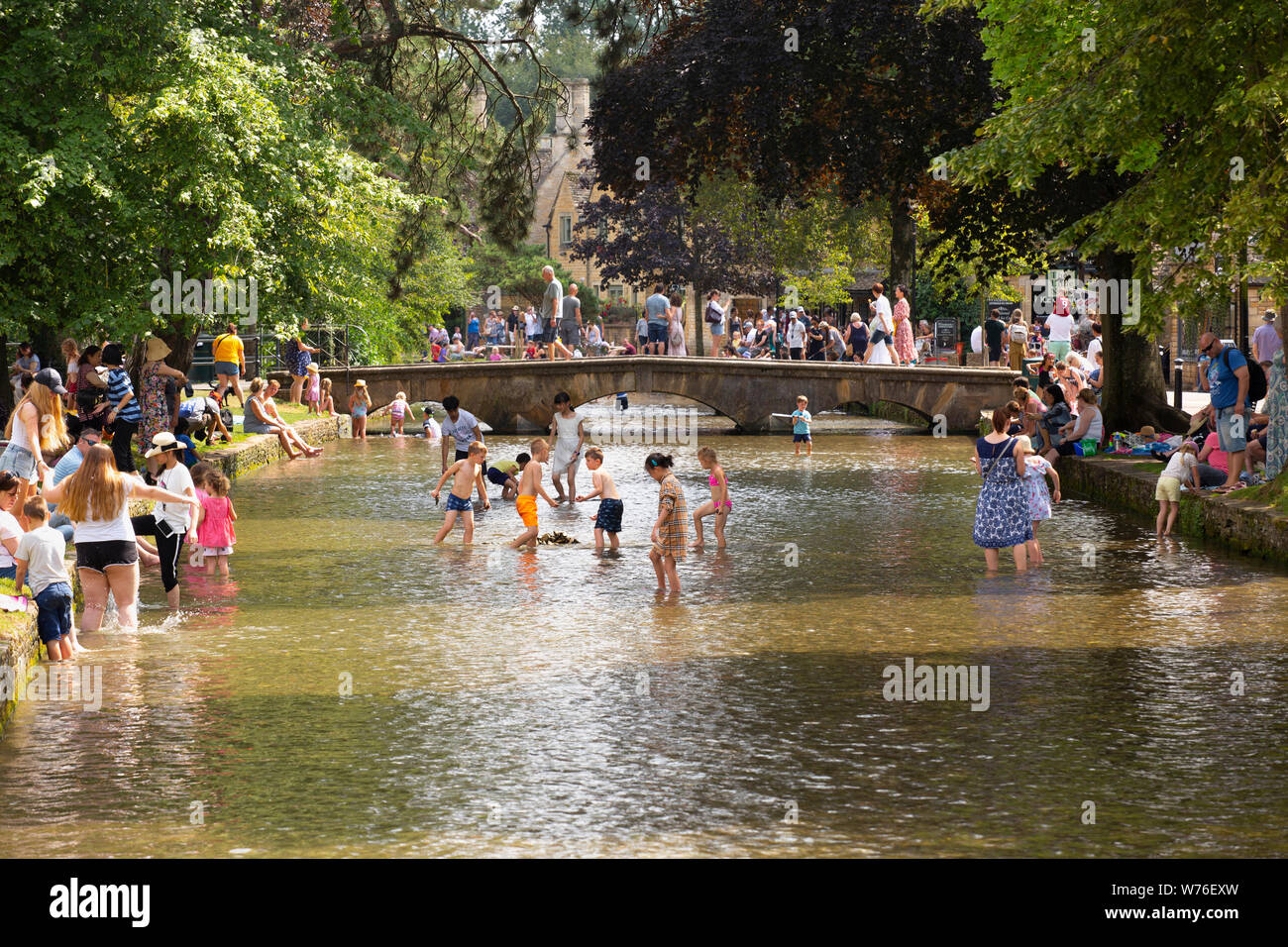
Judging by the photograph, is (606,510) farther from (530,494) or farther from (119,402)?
(119,402)

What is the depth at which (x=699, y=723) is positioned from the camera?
31.0ft

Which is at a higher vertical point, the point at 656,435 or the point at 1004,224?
the point at 1004,224

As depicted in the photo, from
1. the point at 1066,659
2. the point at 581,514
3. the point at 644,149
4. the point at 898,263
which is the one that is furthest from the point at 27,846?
the point at 898,263

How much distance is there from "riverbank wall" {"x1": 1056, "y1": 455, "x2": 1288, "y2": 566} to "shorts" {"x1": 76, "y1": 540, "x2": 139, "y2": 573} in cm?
1059

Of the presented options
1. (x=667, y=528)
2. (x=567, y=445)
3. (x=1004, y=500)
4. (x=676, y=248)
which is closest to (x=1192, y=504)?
(x=1004, y=500)

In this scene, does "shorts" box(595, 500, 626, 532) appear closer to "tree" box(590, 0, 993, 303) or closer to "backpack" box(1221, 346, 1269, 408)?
"backpack" box(1221, 346, 1269, 408)

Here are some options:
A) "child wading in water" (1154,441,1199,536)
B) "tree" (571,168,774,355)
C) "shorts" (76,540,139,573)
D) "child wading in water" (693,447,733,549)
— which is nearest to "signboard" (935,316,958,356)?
"tree" (571,168,774,355)

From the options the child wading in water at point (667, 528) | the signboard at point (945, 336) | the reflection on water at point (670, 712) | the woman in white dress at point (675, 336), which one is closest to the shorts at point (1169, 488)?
the reflection on water at point (670, 712)

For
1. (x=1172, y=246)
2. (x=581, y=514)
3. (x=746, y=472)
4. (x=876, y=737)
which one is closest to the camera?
(x=876, y=737)

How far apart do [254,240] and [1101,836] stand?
61.2ft

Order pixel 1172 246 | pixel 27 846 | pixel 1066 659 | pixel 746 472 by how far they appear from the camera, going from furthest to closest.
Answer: pixel 746 472 < pixel 1172 246 < pixel 1066 659 < pixel 27 846

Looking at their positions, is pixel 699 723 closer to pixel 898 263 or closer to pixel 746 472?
pixel 746 472

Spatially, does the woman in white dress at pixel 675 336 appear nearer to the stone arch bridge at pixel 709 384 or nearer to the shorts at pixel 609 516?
the stone arch bridge at pixel 709 384

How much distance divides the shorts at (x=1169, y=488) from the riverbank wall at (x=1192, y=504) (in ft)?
0.97
